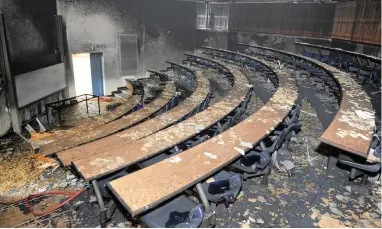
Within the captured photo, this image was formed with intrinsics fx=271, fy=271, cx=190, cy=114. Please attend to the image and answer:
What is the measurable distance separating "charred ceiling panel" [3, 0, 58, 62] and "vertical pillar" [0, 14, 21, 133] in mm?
175

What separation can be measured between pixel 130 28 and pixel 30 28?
14.2 ft

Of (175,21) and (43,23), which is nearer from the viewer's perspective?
(43,23)

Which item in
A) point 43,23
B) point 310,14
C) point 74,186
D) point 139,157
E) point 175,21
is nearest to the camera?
point 139,157

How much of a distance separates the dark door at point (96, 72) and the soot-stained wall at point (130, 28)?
0.64 feet

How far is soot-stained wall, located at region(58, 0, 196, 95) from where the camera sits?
9380mm

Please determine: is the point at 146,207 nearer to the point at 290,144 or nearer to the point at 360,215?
the point at 360,215

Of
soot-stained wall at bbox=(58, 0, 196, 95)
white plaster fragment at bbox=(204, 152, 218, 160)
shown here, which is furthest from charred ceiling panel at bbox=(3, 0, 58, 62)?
white plaster fragment at bbox=(204, 152, 218, 160)

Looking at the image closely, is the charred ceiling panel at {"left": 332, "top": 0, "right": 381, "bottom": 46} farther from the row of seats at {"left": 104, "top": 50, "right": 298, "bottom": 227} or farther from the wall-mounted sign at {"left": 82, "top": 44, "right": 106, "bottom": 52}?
the wall-mounted sign at {"left": 82, "top": 44, "right": 106, "bottom": 52}

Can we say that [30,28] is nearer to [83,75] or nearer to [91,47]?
[91,47]

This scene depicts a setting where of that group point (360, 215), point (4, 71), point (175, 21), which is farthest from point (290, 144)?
point (175, 21)

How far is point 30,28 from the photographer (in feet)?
23.5

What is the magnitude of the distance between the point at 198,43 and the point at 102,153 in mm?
11588

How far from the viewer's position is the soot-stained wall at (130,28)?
9380 mm

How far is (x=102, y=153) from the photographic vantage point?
3197mm
